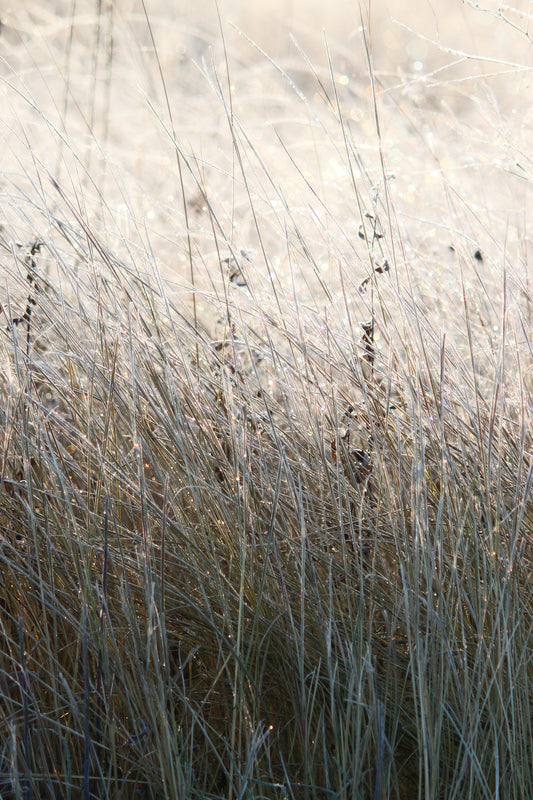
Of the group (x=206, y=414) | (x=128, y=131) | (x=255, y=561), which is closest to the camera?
(x=255, y=561)

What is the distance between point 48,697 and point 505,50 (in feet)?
9.35

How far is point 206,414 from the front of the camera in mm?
1240

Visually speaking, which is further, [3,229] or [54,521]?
[3,229]

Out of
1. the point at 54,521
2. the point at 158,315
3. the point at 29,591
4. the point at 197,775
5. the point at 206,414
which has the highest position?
the point at 158,315

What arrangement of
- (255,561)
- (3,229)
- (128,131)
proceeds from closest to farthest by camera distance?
(255,561) < (3,229) < (128,131)

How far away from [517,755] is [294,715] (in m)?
0.26

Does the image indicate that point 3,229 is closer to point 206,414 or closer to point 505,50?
point 206,414

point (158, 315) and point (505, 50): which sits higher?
point (505, 50)

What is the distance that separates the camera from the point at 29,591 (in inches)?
41.5

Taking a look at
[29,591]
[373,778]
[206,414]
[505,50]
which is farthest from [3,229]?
[505,50]

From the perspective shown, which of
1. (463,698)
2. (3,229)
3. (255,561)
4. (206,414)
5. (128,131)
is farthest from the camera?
(128,131)

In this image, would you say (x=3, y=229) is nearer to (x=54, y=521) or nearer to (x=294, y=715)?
(x=54, y=521)

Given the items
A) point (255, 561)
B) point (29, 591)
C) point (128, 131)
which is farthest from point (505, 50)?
point (29, 591)

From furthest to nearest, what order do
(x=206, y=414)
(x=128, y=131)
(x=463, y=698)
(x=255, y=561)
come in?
(x=128, y=131) → (x=206, y=414) → (x=255, y=561) → (x=463, y=698)
